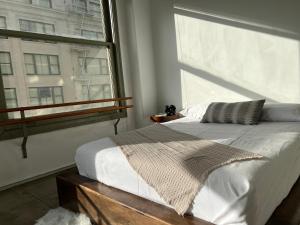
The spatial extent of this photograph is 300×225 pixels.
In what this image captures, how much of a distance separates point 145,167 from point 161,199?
0.21m

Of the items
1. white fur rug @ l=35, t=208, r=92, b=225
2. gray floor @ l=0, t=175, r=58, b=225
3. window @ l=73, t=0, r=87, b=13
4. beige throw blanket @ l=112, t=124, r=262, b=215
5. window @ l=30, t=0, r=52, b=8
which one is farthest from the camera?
window @ l=73, t=0, r=87, b=13

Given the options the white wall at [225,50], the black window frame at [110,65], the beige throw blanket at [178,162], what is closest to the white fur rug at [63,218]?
the beige throw blanket at [178,162]

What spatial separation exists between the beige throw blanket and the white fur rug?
0.57m

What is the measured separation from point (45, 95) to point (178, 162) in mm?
2115

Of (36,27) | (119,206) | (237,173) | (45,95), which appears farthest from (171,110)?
(237,173)

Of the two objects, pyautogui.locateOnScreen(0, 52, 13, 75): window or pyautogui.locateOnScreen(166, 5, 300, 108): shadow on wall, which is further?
pyautogui.locateOnScreen(166, 5, 300, 108): shadow on wall

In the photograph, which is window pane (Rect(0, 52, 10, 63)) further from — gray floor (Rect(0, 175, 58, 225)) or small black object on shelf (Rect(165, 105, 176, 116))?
small black object on shelf (Rect(165, 105, 176, 116))

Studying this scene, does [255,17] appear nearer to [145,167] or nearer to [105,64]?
[105,64]

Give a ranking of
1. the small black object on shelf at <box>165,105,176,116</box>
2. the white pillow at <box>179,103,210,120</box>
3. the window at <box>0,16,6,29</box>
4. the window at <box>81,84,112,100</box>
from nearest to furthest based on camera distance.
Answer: the window at <box>0,16,6,29</box>, the white pillow at <box>179,103,210,120</box>, the window at <box>81,84,112,100</box>, the small black object on shelf at <box>165,105,176,116</box>

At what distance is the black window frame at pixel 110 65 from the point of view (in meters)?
2.62

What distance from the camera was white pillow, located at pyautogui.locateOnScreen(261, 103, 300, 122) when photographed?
7.81 feet

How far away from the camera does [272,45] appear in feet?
9.15

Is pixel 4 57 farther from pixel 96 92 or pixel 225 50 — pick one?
pixel 225 50

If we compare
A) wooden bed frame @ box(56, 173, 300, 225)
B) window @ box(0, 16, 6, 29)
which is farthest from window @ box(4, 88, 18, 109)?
wooden bed frame @ box(56, 173, 300, 225)
